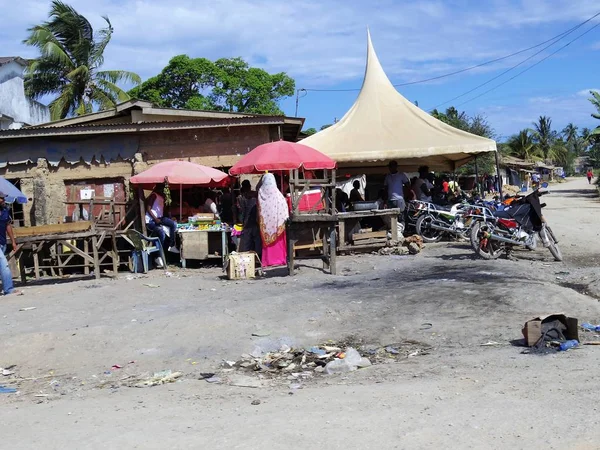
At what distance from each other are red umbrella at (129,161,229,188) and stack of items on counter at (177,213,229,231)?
748 millimetres

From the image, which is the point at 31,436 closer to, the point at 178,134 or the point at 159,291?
the point at 159,291

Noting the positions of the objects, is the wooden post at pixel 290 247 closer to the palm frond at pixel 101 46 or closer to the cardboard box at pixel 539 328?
the cardboard box at pixel 539 328

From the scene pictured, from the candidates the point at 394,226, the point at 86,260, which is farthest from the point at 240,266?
the point at 394,226

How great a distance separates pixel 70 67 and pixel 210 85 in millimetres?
14243

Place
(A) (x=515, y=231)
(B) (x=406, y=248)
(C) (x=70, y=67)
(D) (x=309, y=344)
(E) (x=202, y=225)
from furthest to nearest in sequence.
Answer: (C) (x=70, y=67)
(B) (x=406, y=248)
(E) (x=202, y=225)
(A) (x=515, y=231)
(D) (x=309, y=344)

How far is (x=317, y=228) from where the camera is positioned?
1136 cm

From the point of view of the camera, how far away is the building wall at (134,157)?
14.7 m

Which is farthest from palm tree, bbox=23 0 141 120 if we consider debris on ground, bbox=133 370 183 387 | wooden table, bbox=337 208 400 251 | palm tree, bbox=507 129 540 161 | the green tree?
palm tree, bbox=507 129 540 161

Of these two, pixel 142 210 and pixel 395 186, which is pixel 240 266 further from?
pixel 395 186

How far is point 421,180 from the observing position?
16.3 m

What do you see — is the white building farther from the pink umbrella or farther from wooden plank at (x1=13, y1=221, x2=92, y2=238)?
wooden plank at (x1=13, y1=221, x2=92, y2=238)

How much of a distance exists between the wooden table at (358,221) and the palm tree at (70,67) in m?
18.4

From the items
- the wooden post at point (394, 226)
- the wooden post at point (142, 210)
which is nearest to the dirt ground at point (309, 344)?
the wooden post at point (142, 210)

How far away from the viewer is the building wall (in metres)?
14.7
